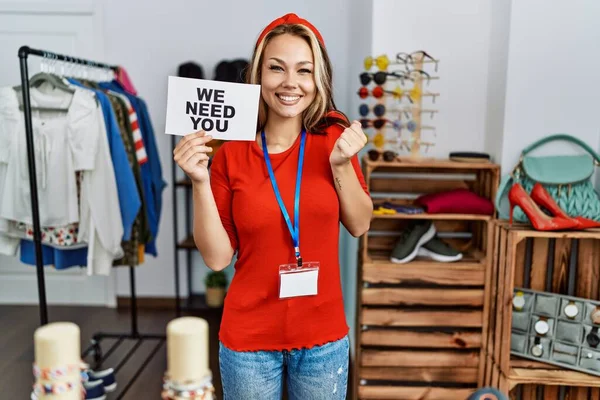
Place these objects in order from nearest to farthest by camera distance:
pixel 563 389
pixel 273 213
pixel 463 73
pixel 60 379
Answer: pixel 60 379 < pixel 273 213 < pixel 563 389 < pixel 463 73

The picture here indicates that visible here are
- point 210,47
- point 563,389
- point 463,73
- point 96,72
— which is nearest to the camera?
point 563,389

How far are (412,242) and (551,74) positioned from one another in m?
0.91

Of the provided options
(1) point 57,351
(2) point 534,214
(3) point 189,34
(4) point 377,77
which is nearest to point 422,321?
(2) point 534,214

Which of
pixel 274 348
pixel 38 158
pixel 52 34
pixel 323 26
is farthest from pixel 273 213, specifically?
pixel 52 34

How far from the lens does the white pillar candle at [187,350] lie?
45 centimetres

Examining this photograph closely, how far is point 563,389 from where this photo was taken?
2145 millimetres

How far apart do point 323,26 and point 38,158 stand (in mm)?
1985

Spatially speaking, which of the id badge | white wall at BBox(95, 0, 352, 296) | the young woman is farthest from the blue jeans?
white wall at BBox(95, 0, 352, 296)

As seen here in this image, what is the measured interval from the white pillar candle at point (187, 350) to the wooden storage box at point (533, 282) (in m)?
1.72

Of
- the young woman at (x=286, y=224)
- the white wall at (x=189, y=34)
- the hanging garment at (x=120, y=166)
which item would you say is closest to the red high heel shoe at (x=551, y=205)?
the young woman at (x=286, y=224)

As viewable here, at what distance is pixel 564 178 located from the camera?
204 cm

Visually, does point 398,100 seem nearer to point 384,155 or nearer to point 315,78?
point 384,155

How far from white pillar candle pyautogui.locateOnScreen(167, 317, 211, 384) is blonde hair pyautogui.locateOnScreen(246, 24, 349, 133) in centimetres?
76

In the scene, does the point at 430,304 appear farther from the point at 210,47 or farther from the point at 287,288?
the point at 210,47
